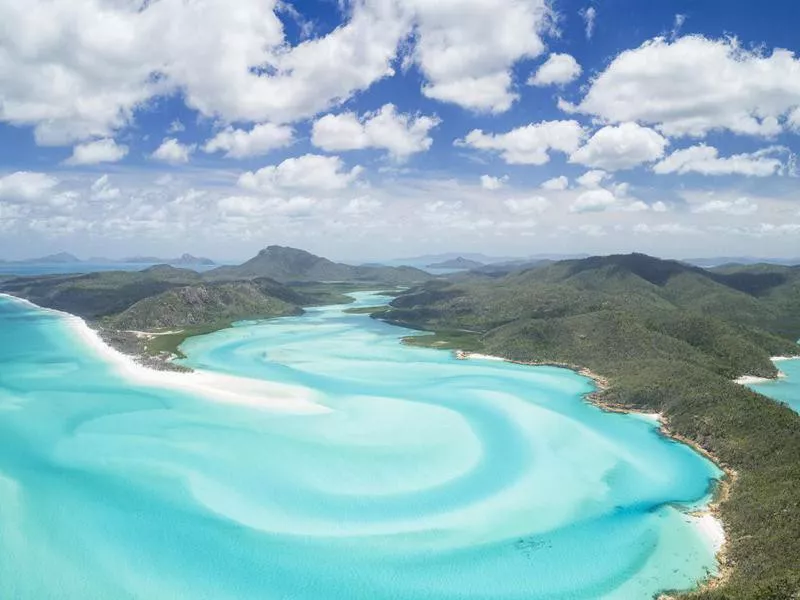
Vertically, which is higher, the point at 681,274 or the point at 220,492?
the point at 681,274

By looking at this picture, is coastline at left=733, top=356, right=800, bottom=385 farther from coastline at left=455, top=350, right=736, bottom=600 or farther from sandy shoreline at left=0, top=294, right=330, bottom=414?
sandy shoreline at left=0, top=294, right=330, bottom=414

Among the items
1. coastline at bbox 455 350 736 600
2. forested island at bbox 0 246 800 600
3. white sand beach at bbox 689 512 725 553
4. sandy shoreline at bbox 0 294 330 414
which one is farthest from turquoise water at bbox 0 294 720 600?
forested island at bbox 0 246 800 600

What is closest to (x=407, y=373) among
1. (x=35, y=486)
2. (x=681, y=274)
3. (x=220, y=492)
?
(x=220, y=492)

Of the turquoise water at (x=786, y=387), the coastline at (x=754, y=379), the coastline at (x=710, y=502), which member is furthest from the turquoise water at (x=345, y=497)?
the coastline at (x=754, y=379)

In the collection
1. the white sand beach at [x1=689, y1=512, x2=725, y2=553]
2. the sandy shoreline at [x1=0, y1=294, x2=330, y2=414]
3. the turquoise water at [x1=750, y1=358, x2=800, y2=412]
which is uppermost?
the sandy shoreline at [x1=0, y1=294, x2=330, y2=414]

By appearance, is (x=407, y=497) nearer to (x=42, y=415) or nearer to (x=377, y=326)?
(x=42, y=415)

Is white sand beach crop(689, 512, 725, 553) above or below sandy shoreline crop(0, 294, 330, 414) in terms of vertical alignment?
below

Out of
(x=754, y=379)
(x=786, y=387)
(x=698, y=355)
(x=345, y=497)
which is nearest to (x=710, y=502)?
(x=345, y=497)

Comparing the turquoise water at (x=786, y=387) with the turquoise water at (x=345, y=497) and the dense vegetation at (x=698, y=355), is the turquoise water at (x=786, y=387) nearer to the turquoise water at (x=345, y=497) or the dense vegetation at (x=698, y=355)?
Result: the dense vegetation at (x=698, y=355)

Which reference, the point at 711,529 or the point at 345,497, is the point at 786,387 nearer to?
the point at 711,529
